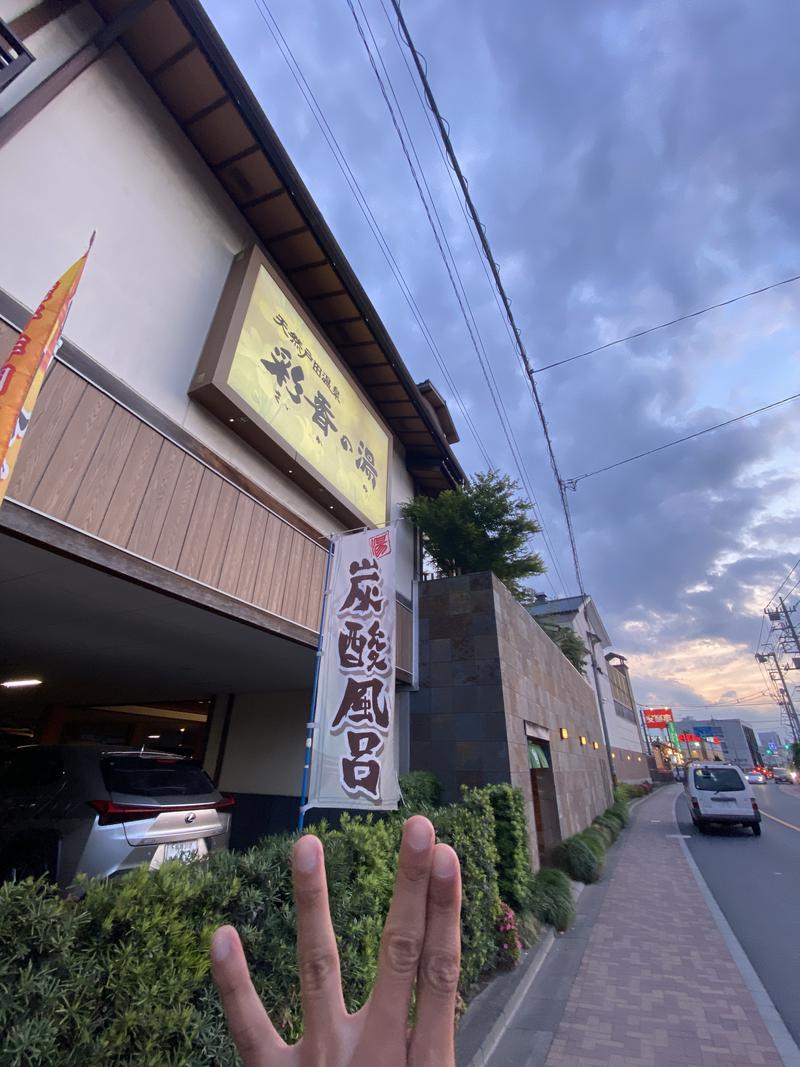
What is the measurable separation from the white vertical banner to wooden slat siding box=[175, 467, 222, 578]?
140cm

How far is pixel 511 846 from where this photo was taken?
6.08 meters

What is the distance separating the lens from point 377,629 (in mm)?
5293

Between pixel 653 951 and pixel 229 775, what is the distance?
6.53m

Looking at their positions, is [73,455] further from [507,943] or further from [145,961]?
[507,943]

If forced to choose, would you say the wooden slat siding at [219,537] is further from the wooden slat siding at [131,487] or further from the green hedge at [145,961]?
the green hedge at [145,961]

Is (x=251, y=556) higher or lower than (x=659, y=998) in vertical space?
higher

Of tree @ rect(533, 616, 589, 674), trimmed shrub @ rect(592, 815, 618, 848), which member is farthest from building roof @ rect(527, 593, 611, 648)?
trimmed shrub @ rect(592, 815, 618, 848)

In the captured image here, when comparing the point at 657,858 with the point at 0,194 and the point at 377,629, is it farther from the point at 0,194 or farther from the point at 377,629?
the point at 0,194

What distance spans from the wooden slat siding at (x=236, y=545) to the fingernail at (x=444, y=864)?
408 cm

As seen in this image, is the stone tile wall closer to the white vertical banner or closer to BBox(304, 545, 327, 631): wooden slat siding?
the white vertical banner

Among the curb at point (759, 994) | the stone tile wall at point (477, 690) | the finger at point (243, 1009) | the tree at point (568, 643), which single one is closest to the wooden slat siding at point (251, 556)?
the finger at point (243, 1009)

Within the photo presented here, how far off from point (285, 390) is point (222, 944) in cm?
610

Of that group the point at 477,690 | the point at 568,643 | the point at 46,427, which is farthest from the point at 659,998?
the point at 568,643

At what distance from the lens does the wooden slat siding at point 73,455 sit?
3373 millimetres
